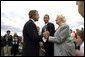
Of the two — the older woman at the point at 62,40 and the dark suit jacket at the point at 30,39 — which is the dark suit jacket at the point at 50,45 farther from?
the dark suit jacket at the point at 30,39

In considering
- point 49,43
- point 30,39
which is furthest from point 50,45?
point 30,39

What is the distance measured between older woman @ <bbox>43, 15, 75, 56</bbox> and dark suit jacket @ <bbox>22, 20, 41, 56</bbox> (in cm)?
25

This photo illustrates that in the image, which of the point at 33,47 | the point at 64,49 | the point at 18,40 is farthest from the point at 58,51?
the point at 18,40

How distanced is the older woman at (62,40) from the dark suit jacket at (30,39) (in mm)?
251

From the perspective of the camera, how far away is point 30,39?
5.47m

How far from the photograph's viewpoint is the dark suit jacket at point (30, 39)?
5.45 metres

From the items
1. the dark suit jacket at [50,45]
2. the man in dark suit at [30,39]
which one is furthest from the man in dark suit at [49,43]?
the man in dark suit at [30,39]

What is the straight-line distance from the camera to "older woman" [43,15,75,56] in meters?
5.59

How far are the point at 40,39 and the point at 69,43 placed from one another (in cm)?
54

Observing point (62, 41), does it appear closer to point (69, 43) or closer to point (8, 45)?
point (69, 43)

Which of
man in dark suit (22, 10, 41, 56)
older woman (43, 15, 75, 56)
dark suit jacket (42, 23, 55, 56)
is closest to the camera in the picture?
man in dark suit (22, 10, 41, 56)

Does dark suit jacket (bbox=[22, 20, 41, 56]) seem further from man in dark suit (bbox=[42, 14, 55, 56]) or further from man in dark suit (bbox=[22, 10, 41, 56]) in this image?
man in dark suit (bbox=[42, 14, 55, 56])

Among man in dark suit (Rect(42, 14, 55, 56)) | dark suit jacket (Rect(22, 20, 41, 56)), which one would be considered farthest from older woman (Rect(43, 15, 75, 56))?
man in dark suit (Rect(42, 14, 55, 56))

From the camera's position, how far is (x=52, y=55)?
6133 mm
